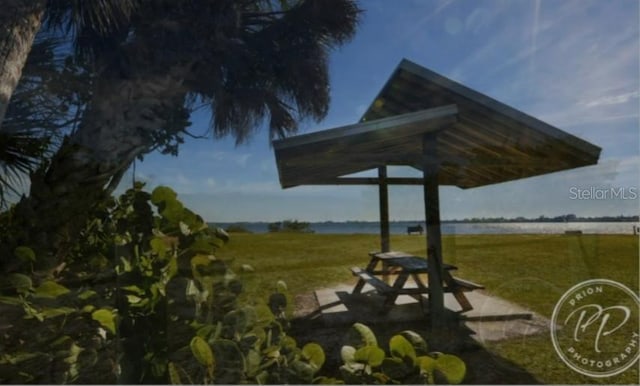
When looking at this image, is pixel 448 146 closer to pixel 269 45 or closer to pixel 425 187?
pixel 425 187

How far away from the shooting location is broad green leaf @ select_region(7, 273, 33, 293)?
2.72 ft

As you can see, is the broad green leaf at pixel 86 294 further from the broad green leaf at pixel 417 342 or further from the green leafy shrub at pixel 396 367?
the broad green leaf at pixel 417 342

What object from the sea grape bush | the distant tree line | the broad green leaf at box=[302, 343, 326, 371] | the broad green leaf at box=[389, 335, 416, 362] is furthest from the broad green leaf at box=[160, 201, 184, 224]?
the broad green leaf at box=[389, 335, 416, 362]

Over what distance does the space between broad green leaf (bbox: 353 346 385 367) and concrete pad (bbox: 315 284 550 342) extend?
0.56 feet

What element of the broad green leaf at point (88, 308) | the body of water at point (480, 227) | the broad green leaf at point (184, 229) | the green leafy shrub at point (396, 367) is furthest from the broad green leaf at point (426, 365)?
the broad green leaf at point (88, 308)

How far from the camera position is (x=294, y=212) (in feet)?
3.17

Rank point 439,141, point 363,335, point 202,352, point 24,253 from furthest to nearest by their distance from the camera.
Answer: point 439,141 < point 363,335 < point 24,253 < point 202,352

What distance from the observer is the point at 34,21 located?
900 mm

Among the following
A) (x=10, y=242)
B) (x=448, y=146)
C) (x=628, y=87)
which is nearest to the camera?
(x=10, y=242)

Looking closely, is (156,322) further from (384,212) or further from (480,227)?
(480,227)

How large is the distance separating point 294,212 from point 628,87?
92 cm

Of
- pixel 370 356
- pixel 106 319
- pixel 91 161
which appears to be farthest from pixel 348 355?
pixel 91 161

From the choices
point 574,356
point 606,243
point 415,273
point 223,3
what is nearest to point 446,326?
point 415,273

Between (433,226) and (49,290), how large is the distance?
0.96 metres
